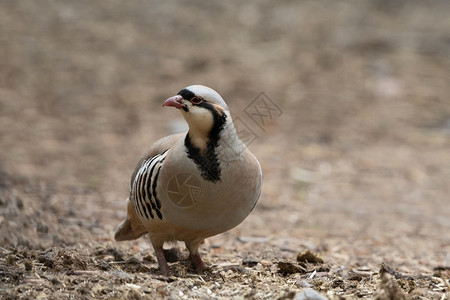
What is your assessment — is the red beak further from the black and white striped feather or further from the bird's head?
the black and white striped feather

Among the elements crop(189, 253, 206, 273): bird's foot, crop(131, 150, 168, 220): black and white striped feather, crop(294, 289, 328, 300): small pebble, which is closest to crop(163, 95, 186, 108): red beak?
crop(131, 150, 168, 220): black and white striped feather

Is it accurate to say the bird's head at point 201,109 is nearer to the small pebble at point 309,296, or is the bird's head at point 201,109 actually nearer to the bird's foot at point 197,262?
the bird's foot at point 197,262

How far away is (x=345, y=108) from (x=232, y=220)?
6810 millimetres

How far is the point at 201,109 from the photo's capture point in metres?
3.70

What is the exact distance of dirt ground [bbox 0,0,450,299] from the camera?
3.94 m

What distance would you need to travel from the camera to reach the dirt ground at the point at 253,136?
394 centimetres

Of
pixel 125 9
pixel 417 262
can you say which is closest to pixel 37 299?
pixel 417 262

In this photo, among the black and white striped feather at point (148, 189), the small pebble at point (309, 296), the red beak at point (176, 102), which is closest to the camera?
the small pebble at point (309, 296)

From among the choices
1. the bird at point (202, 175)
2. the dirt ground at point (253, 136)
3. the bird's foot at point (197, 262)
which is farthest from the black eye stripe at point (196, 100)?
the bird's foot at point (197, 262)

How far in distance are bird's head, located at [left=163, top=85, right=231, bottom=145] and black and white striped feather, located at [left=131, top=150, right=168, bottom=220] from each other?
32 centimetres

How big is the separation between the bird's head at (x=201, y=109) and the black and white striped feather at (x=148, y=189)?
0.32 meters

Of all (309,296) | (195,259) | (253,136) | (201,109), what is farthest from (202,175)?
(253,136)

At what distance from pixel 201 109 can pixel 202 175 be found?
0.34 m

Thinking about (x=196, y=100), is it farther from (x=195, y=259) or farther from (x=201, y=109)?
(x=195, y=259)
